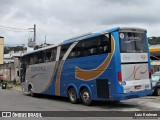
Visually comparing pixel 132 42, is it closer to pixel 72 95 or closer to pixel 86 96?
pixel 86 96

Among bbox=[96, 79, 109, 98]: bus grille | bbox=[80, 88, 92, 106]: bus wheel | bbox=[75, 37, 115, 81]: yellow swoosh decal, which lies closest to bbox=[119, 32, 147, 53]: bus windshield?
bbox=[75, 37, 115, 81]: yellow swoosh decal

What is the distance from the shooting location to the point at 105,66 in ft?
49.9

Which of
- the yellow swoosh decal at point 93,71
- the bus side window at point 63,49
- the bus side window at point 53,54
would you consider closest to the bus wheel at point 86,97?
the yellow swoosh decal at point 93,71

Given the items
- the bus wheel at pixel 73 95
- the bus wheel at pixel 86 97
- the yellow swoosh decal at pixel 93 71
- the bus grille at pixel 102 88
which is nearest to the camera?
the yellow swoosh decal at pixel 93 71

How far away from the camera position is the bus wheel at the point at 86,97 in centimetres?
1646

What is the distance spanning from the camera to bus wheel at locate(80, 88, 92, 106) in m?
16.5

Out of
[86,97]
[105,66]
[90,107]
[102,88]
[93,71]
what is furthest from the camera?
[86,97]

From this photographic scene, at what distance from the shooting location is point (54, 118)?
39.9 feet

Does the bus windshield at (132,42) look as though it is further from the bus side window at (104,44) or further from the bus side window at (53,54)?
the bus side window at (53,54)

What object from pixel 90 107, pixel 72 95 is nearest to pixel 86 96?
pixel 90 107

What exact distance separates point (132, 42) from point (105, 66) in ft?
5.61

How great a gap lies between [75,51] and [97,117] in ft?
19.8

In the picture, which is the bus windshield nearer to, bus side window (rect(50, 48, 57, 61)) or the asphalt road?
the asphalt road

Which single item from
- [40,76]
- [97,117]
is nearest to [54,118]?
[97,117]
